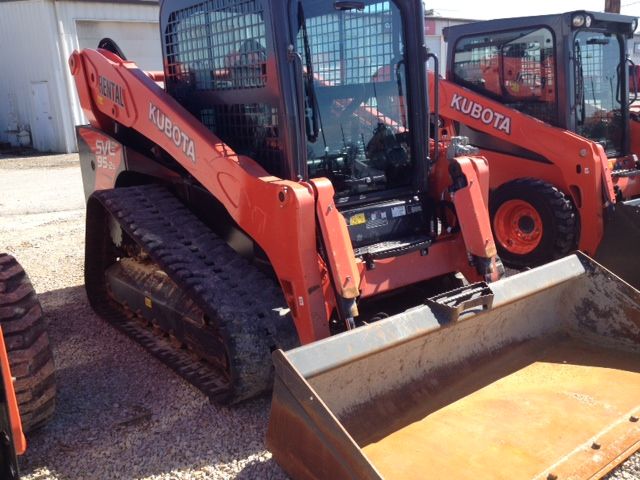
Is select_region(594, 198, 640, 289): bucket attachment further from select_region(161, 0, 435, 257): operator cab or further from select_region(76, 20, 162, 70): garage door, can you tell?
select_region(76, 20, 162, 70): garage door

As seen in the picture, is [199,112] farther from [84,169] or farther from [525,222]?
[525,222]

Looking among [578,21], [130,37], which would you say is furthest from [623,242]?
[130,37]

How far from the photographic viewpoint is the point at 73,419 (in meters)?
3.50

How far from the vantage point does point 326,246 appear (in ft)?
10.4

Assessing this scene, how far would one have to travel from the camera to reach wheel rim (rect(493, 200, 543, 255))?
5914mm

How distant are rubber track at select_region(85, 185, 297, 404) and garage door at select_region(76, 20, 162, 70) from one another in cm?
1426

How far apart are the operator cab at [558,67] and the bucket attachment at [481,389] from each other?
2.93 m

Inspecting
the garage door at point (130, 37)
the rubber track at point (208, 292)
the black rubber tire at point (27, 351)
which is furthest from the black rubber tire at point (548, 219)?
the garage door at point (130, 37)

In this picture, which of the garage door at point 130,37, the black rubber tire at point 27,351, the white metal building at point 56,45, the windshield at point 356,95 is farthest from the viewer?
the garage door at point 130,37

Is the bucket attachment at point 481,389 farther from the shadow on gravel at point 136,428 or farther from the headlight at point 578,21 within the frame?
the headlight at point 578,21

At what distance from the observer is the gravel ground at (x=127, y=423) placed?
3041 millimetres

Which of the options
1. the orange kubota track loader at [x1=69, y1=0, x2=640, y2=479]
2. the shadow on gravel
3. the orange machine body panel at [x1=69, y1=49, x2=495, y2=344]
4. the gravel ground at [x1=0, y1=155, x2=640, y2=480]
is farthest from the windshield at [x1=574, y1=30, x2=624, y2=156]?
the shadow on gravel

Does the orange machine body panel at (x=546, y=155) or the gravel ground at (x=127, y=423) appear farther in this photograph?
the orange machine body panel at (x=546, y=155)

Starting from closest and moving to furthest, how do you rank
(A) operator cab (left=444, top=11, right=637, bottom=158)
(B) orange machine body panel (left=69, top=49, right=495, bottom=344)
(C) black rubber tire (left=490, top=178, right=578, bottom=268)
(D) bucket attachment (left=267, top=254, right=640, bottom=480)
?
(D) bucket attachment (left=267, top=254, right=640, bottom=480) → (B) orange machine body panel (left=69, top=49, right=495, bottom=344) → (C) black rubber tire (left=490, top=178, right=578, bottom=268) → (A) operator cab (left=444, top=11, right=637, bottom=158)
